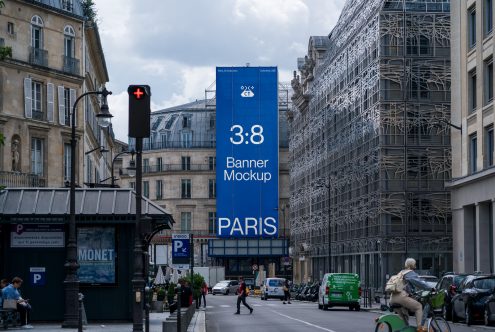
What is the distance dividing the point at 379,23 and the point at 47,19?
24.3 metres

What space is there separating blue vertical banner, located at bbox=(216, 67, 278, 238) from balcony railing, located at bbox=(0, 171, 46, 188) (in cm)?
2915

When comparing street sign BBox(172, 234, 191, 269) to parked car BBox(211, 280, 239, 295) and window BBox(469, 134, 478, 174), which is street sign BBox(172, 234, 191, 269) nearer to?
window BBox(469, 134, 478, 174)

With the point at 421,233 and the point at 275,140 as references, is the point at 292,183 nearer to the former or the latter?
the point at 275,140

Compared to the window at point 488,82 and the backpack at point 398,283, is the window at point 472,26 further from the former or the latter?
the backpack at point 398,283

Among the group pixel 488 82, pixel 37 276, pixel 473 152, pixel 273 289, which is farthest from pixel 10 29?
pixel 273 289

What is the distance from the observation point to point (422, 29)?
72562mm

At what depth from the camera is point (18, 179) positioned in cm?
5297

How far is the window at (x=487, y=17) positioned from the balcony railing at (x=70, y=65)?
21.9 metres

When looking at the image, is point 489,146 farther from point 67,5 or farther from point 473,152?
point 67,5

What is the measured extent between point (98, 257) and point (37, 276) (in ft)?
6.20

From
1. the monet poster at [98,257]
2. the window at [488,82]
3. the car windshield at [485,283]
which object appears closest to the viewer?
the monet poster at [98,257]

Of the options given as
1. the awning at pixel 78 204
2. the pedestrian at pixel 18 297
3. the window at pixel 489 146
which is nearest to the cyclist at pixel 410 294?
the awning at pixel 78 204

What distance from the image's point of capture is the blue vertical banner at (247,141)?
8212 cm

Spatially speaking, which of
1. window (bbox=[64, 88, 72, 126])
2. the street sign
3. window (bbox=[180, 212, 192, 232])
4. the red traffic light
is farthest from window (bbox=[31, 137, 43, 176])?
window (bbox=[180, 212, 192, 232])
